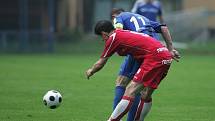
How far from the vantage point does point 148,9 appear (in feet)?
62.3

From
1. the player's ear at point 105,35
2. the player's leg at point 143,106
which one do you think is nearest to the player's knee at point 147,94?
the player's leg at point 143,106

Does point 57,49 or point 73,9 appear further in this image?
point 73,9

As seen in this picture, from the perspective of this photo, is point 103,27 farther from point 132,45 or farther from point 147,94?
point 147,94

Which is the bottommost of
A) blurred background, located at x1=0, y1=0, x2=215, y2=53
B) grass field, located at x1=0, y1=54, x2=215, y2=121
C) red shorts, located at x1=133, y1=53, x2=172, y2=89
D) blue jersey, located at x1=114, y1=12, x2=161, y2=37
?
blurred background, located at x1=0, y1=0, x2=215, y2=53

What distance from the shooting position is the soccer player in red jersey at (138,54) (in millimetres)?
9391

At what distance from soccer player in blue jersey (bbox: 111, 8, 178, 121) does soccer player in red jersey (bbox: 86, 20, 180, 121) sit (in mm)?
649

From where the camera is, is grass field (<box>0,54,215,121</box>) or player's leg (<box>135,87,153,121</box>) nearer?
player's leg (<box>135,87,153,121</box>)

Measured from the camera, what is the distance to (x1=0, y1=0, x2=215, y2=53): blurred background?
32781mm

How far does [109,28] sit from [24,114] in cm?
327

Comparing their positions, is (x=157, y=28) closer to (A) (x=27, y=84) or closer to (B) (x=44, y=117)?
(B) (x=44, y=117)

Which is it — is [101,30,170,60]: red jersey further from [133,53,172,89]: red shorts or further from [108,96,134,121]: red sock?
[108,96,134,121]: red sock

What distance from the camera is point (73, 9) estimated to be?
3681 cm

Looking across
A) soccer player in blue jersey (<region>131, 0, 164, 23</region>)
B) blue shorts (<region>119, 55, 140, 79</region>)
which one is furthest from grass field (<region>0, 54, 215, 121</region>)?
soccer player in blue jersey (<region>131, 0, 164, 23</region>)

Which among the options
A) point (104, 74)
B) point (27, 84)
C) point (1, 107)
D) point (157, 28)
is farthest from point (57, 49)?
point (157, 28)
